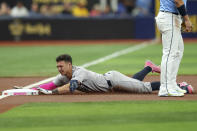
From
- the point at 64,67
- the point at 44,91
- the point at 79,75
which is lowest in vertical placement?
the point at 44,91

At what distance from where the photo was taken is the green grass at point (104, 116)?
679cm

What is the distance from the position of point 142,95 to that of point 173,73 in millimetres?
635

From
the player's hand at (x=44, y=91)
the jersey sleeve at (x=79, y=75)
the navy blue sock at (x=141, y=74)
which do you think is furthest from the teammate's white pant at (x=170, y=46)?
the player's hand at (x=44, y=91)

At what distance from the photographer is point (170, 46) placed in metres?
9.12

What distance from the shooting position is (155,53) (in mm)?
20625

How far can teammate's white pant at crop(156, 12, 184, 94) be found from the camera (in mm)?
9102

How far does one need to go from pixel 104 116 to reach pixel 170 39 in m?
2.18

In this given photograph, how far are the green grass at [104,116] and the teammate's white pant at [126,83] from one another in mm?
1046

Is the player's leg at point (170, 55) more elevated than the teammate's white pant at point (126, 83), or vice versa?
the player's leg at point (170, 55)

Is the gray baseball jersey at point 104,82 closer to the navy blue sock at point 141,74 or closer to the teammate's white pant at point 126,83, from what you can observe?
the teammate's white pant at point 126,83

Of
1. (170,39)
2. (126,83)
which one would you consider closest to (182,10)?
(170,39)

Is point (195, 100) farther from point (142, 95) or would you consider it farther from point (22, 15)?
point (22, 15)

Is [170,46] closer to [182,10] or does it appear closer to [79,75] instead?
[182,10]

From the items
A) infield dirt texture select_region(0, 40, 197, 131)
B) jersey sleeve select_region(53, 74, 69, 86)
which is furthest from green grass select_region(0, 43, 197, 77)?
jersey sleeve select_region(53, 74, 69, 86)
